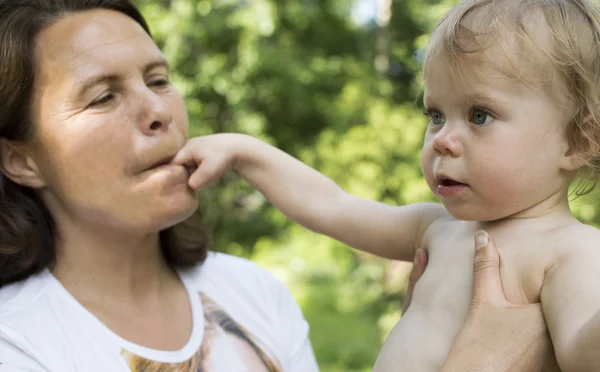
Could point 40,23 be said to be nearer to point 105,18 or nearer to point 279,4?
point 105,18

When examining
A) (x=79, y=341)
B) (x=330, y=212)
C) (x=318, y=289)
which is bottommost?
(x=318, y=289)

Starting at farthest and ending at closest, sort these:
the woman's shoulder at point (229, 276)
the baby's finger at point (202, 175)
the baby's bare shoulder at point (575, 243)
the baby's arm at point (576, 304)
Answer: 1. the woman's shoulder at point (229, 276)
2. the baby's finger at point (202, 175)
3. the baby's bare shoulder at point (575, 243)
4. the baby's arm at point (576, 304)

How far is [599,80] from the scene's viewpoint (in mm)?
1543

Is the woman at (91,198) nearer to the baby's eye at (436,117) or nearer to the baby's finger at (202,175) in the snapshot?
the baby's finger at (202,175)

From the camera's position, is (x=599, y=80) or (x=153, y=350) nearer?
(x=599, y=80)

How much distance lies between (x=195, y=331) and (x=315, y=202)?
531mm

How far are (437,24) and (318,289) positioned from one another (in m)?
7.20

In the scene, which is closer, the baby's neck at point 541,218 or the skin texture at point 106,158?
the baby's neck at point 541,218

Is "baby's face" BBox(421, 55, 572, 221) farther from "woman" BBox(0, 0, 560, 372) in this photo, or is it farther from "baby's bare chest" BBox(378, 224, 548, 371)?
"woman" BBox(0, 0, 560, 372)

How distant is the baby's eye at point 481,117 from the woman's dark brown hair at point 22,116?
3.73 ft

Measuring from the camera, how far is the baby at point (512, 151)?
1.50m

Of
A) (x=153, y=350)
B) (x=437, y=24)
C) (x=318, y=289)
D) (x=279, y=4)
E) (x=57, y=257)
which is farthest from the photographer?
(x=279, y=4)

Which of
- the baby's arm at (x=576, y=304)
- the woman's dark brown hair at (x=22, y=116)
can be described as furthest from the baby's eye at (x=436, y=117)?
the woman's dark brown hair at (x=22, y=116)

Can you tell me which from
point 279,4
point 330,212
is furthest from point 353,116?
point 330,212
